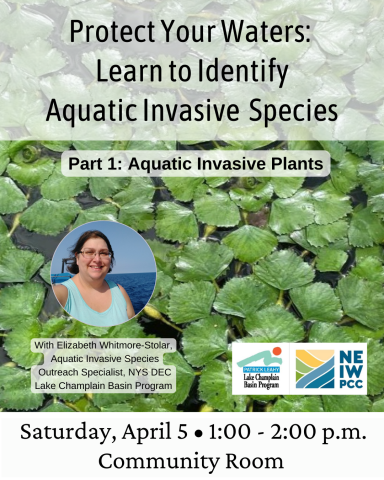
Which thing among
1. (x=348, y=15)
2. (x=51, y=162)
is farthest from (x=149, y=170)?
(x=348, y=15)

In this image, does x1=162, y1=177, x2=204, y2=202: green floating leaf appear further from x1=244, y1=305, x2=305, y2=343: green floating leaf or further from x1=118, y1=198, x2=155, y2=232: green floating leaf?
x1=244, y1=305, x2=305, y2=343: green floating leaf

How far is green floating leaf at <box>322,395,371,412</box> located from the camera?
840 millimetres

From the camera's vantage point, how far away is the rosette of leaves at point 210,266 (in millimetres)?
841

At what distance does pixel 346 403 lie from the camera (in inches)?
33.2

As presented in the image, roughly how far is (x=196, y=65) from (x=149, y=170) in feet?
0.51

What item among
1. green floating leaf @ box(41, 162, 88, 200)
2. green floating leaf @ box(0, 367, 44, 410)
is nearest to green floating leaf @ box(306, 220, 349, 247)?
green floating leaf @ box(41, 162, 88, 200)

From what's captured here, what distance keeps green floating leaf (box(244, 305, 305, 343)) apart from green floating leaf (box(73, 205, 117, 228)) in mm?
230

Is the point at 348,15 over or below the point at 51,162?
over

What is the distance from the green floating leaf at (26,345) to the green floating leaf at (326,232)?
0.39 metres

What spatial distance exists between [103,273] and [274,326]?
0.24 metres

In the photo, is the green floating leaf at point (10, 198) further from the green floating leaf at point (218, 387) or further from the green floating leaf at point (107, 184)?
the green floating leaf at point (218, 387)
